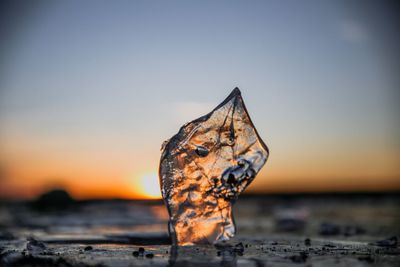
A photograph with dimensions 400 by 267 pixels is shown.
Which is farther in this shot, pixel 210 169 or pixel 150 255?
pixel 210 169

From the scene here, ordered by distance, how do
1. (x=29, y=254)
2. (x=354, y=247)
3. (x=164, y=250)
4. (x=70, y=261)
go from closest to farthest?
(x=70, y=261)
(x=29, y=254)
(x=164, y=250)
(x=354, y=247)

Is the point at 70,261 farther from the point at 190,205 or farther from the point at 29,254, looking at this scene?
the point at 190,205

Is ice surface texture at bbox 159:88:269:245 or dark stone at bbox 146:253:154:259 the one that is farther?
ice surface texture at bbox 159:88:269:245

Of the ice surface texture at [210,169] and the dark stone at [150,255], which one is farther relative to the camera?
the ice surface texture at [210,169]

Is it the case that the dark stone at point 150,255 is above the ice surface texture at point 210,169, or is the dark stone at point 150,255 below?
below

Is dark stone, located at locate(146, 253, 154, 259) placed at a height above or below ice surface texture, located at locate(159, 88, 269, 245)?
below

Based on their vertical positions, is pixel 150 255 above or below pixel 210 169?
below

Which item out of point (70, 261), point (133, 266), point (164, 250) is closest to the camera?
point (133, 266)

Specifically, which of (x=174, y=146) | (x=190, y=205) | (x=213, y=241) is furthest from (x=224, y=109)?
(x=213, y=241)
